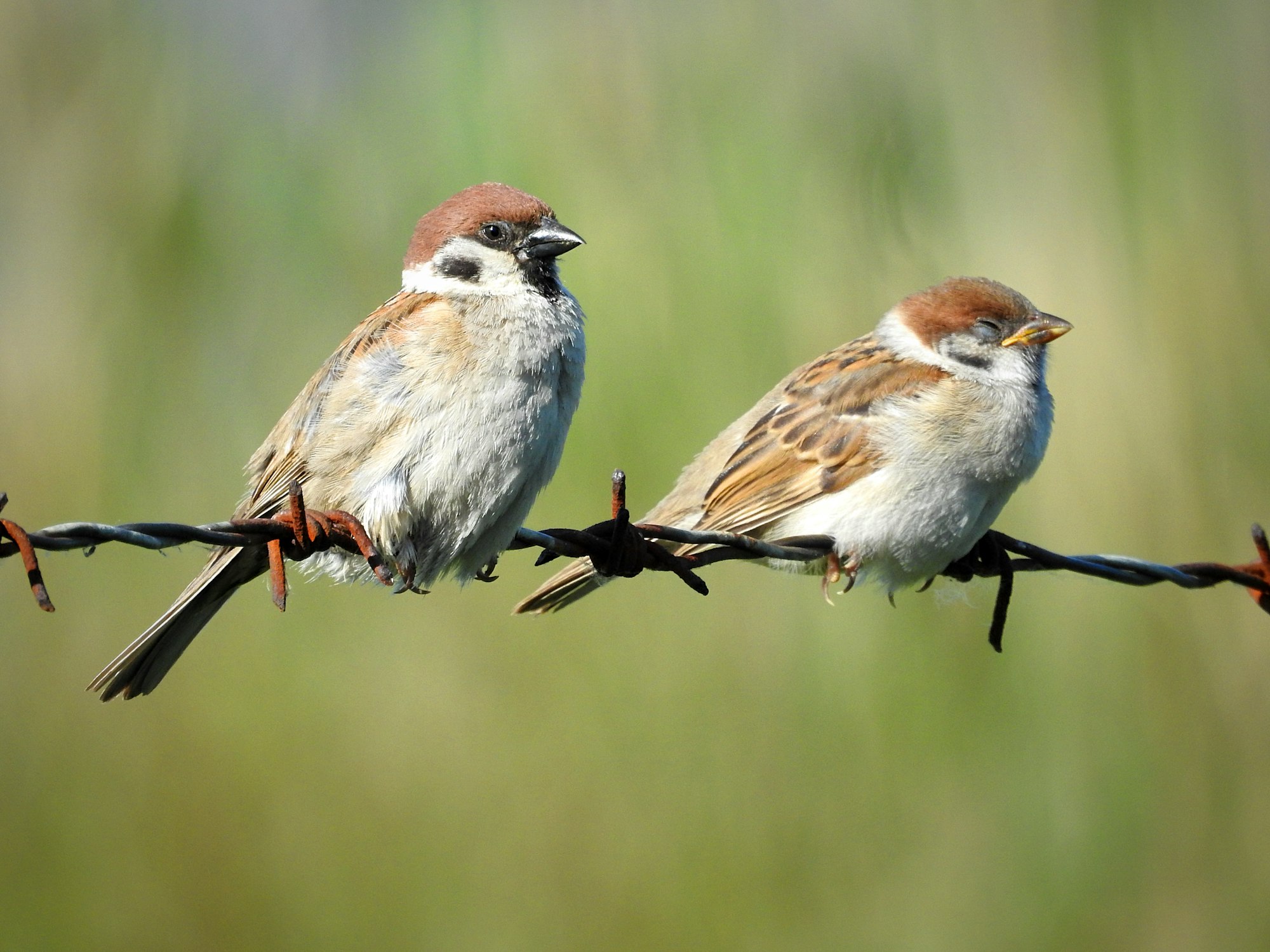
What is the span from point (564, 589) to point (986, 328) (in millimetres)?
1765

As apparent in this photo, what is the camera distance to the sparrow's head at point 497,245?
11.5 ft

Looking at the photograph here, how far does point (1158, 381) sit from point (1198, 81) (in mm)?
1405

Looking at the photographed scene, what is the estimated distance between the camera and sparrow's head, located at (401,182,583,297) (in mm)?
3492

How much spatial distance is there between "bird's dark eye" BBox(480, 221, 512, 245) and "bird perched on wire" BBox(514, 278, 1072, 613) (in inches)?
40.8

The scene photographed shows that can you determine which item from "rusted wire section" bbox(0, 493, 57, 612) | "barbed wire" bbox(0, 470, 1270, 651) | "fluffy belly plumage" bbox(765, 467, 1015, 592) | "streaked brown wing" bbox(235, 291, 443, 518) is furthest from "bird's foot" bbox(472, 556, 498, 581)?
"rusted wire section" bbox(0, 493, 57, 612)

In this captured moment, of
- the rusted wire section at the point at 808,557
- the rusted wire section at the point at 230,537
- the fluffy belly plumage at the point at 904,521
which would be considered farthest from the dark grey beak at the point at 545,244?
the fluffy belly plumage at the point at 904,521

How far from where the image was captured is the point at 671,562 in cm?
283

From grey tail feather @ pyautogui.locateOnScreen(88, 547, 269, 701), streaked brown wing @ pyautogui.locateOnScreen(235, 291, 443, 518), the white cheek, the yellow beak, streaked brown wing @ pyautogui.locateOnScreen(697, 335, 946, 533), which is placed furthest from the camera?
the yellow beak

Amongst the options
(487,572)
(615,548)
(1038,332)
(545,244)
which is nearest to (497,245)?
(545,244)

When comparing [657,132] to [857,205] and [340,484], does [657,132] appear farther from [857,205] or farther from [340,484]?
[340,484]

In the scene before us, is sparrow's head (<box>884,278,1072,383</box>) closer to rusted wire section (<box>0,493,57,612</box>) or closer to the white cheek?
the white cheek

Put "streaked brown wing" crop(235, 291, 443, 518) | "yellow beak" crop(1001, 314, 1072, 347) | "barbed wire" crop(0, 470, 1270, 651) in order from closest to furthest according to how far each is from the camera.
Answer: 1. "barbed wire" crop(0, 470, 1270, 651)
2. "streaked brown wing" crop(235, 291, 443, 518)
3. "yellow beak" crop(1001, 314, 1072, 347)

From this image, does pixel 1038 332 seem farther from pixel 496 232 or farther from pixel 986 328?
pixel 496 232

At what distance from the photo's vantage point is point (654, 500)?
5.14 metres
